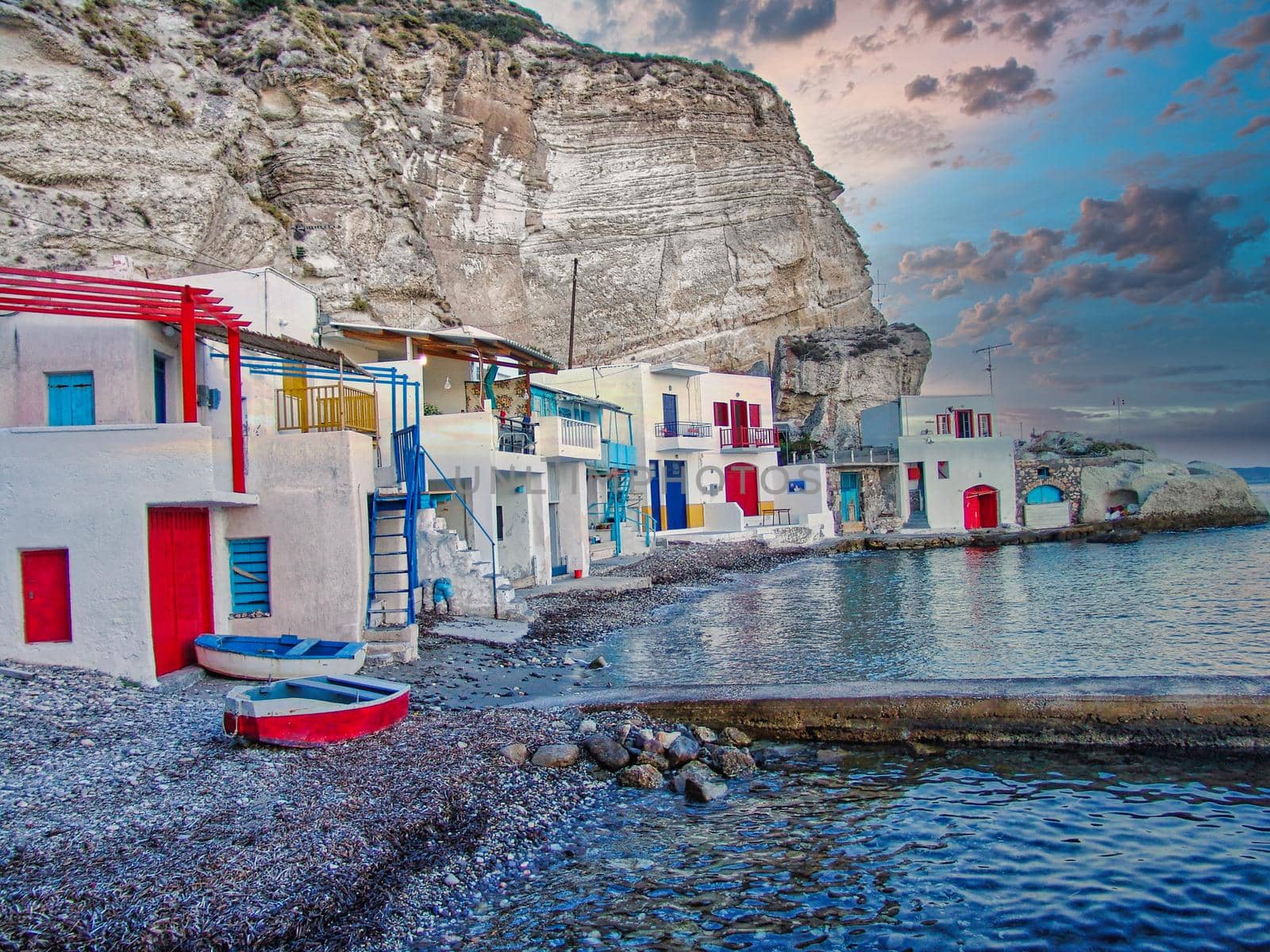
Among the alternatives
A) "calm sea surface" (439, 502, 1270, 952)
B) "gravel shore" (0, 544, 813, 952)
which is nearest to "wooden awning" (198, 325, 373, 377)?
"gravel shore" (0, 544, 813, 952)

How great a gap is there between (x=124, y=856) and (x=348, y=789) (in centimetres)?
197

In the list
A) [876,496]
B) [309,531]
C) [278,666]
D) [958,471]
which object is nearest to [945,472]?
[958,471]

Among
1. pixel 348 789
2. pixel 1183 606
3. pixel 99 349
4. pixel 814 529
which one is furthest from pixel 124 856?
pixel 814 529

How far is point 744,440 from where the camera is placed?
142 ft

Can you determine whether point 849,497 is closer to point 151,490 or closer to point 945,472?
point 945,472

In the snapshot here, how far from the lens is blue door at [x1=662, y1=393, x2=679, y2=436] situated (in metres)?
40.3

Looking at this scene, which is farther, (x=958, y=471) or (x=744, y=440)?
(x=958, y=471)

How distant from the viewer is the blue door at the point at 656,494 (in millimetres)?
39375

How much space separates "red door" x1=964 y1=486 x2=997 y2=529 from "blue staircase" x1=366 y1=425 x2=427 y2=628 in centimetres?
3946

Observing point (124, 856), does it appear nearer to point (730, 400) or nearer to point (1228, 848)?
point (1228, 848)

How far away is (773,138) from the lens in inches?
2466

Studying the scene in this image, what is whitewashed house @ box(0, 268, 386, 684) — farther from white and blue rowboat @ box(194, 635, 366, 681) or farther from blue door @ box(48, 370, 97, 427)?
white and blue rowboat @ box(194, 635, 366, 681)

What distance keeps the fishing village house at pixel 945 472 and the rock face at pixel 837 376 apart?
6862mm

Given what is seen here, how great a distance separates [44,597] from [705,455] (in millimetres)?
33342
